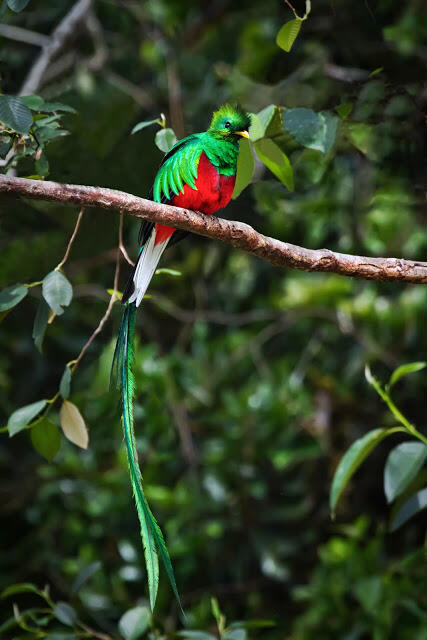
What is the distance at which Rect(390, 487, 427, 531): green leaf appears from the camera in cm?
164

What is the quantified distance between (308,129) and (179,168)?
305 millimetres

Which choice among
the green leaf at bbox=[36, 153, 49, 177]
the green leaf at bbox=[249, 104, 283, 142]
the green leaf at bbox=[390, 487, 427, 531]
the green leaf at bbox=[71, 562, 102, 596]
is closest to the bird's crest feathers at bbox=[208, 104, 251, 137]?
the green leaf at bbox=[249, 104, 283, 142]

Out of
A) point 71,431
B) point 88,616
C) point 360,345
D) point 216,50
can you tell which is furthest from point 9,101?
point 216,50

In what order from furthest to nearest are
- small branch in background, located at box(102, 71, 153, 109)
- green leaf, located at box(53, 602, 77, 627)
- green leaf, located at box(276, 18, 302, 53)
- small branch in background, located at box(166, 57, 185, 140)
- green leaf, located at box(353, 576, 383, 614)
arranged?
small branch in background, located at box(102, 71, 153, 109)
small branch in background, located at box(166, 57, 185, 140)
green leaf, located at box(353, 576, 383, 614)
green leaf, located at box(53, 602, 77, 627)
green leaf, located at box(276, 18, 302, 53)

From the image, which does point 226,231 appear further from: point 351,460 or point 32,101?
point 351,460

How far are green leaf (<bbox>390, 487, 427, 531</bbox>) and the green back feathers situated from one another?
2.81ft

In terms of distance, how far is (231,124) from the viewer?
1778 millimetres

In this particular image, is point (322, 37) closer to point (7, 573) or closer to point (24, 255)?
point (24, 255)

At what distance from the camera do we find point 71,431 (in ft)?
5.21

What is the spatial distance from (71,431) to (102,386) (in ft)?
4.78

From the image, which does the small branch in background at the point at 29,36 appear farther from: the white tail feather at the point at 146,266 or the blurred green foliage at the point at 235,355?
the white tail feather at the point at 146,266

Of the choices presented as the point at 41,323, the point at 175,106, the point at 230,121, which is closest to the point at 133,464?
the point at 41,323

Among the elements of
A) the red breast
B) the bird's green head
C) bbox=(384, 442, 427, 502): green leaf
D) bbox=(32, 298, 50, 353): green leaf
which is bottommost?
bbox=(384, 442, 427, 502): green leaf

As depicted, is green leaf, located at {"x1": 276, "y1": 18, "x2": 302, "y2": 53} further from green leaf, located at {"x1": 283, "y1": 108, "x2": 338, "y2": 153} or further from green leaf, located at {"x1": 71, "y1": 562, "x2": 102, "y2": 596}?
green leaf, located at {"x1": 71, "y1": 562, "x2": 102, "y2": 596}
